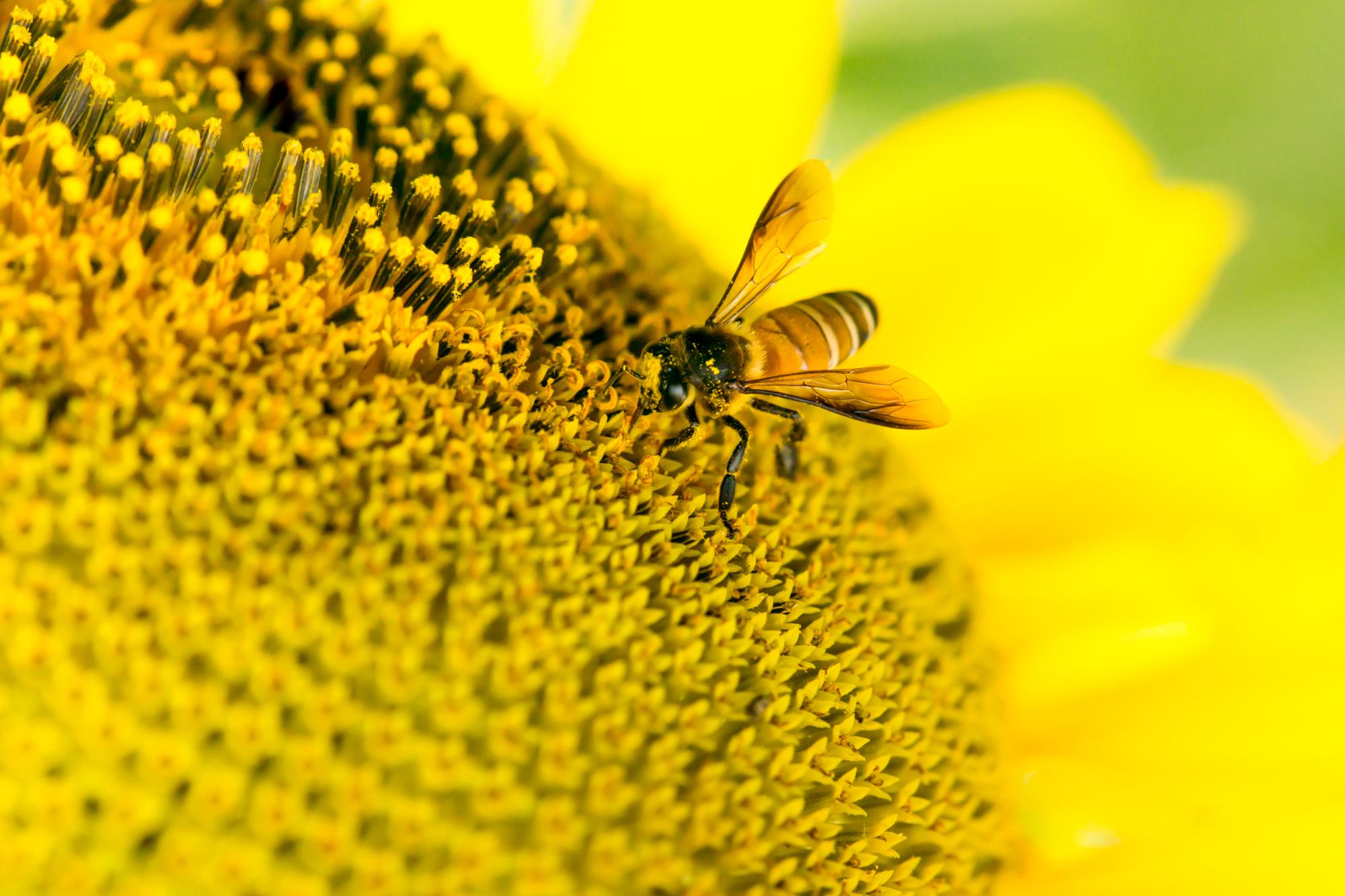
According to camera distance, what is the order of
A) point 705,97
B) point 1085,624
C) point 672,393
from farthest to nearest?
point 705,97
point 1085,624
point 672,393

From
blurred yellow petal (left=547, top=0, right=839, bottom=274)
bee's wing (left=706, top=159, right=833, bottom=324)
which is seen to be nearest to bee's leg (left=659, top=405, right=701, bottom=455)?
bee's wing (left=706, top=159, right=833, bottom=324)

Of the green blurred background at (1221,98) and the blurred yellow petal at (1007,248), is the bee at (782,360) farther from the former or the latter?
the green blurred background at (1221,98)

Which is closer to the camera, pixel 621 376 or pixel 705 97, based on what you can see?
pixel 621 376

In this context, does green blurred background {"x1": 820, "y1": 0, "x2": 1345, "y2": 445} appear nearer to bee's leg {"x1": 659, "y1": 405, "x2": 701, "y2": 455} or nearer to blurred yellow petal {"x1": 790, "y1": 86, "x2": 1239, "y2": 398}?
blurred yellow petal {"x1": 790, "y1": 86, "x2": 1239, "y2": 398}

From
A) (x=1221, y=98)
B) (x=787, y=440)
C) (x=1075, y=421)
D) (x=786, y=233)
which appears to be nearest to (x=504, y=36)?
(x=786, y=233)

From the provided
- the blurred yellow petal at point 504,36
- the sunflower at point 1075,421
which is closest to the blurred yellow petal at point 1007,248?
the sunflower at point 1075,421

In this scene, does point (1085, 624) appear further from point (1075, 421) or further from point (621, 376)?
point (621, 376)
